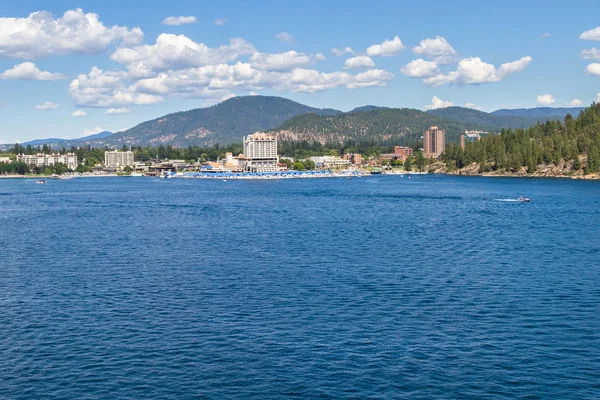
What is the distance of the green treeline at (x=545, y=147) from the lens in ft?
528

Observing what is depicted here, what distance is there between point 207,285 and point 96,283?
6.05m

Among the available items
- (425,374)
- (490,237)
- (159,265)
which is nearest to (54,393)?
(425,374)

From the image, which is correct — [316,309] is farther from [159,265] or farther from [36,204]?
[36,204]

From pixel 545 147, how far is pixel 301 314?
15416 cm

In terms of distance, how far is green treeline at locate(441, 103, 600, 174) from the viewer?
528 feet

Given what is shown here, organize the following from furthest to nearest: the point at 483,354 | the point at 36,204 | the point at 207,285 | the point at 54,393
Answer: the point at 36,204 < the point at 207,285 < the point at 483,354 < the point at 54,393

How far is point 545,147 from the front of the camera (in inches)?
6752

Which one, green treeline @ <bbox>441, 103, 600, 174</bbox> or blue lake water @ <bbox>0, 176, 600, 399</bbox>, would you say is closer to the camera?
blue lake water @ <bbox>0, 176, 600, 399</bbox>

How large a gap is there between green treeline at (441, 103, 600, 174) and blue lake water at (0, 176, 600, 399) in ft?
353

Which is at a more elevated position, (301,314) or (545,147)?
(545,147)

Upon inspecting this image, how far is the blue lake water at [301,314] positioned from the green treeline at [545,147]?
108 m

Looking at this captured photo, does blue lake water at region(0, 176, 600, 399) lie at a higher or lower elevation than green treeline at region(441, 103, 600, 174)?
lower

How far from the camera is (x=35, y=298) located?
111 ft

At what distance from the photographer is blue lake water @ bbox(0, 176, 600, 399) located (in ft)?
75.0
